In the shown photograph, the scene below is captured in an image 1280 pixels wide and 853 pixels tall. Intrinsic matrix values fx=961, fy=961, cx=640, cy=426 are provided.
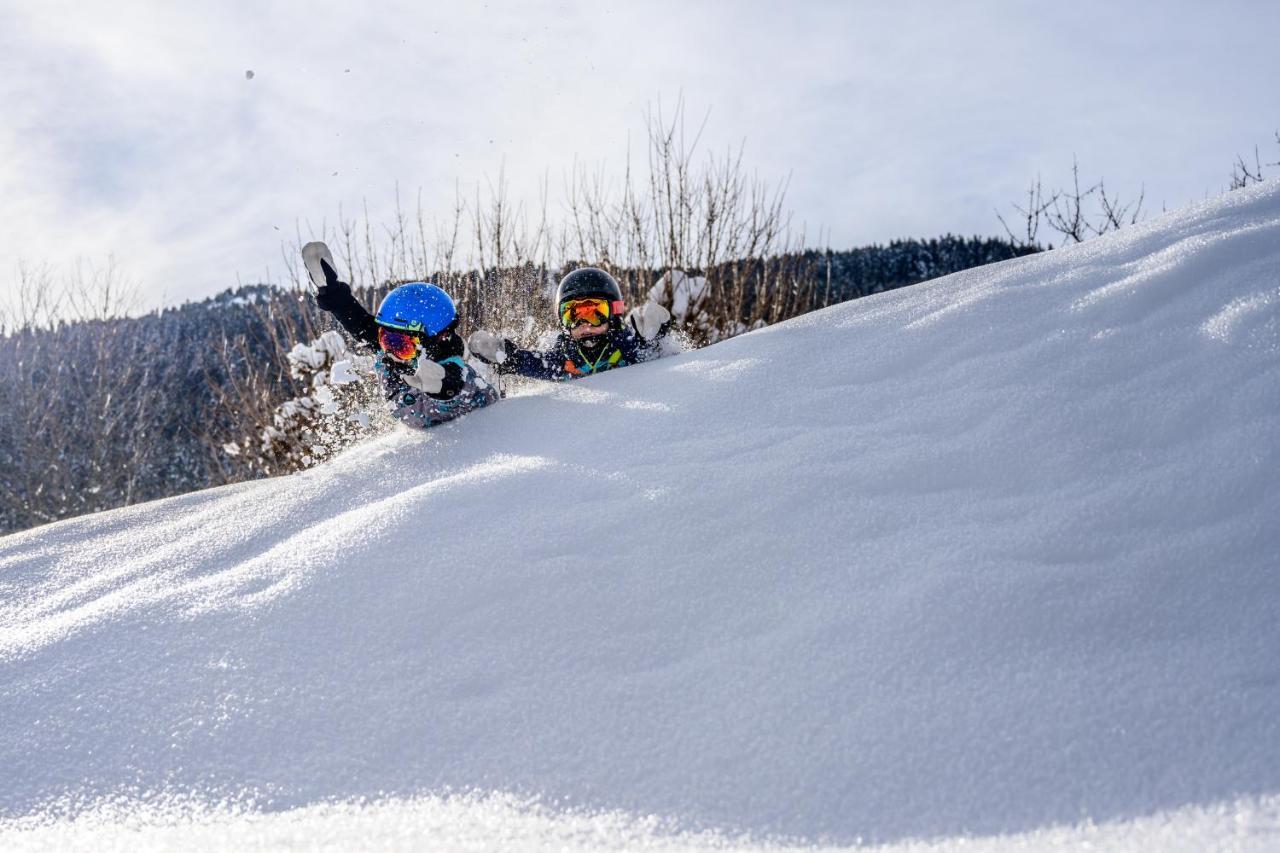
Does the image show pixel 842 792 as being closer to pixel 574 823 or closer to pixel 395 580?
pixel 574 823

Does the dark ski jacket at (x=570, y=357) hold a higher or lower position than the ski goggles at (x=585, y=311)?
lower

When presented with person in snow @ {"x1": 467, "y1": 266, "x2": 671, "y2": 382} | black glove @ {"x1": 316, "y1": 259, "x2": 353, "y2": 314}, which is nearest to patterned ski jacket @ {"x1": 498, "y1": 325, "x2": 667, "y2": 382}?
person in snow @ {"x1": 467, "y1": 266, "x2": 671, "y2": 382}

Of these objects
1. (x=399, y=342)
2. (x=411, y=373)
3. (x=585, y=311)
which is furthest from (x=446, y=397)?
(x=585, y=311)

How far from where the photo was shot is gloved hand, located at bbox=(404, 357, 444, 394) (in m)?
4.04

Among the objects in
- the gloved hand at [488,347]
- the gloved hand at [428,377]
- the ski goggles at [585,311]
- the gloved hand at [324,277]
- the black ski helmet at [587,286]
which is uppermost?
the gloved hand at [324,277]

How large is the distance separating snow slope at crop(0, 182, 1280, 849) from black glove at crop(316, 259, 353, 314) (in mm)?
1161

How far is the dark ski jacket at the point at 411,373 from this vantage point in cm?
416

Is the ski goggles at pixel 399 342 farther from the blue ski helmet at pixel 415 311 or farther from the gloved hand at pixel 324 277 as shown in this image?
the gloved hand at pixel 324 277

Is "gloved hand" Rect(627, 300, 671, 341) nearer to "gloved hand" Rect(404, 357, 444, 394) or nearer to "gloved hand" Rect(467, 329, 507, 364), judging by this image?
"gloved hand" Rect(467, 329, 507, 364)

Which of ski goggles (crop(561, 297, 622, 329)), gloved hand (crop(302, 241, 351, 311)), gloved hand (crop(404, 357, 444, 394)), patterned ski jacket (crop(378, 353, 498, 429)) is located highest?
gloved hand (crop(302, 241, 351, 311))

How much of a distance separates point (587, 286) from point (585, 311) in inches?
5.1

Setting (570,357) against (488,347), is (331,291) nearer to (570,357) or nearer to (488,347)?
(488,347)

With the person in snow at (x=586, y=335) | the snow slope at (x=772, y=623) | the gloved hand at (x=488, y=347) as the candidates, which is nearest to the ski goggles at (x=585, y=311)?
the person in snow at (x=586, y=335)

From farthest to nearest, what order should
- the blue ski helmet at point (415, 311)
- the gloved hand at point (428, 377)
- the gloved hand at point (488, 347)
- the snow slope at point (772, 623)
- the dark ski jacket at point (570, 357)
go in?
the dark ski jacket at point (570, 357) → the gloved hand at point (488, 347) → the blue ski helmet at point (415, 311) → the gloved hand at point (428, 377) → the snow slope at point (772, 623)
